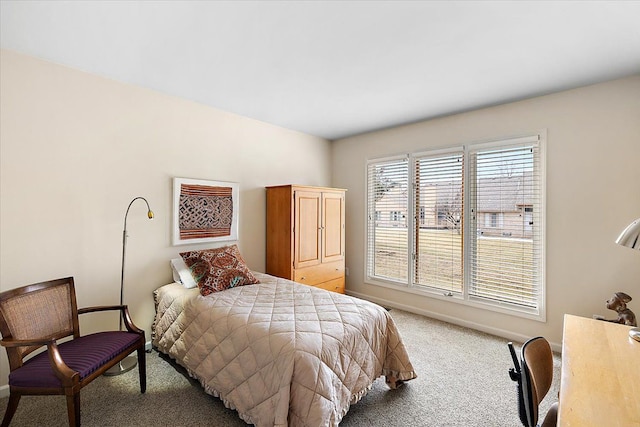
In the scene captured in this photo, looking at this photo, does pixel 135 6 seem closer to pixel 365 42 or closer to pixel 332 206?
pixel 365 42

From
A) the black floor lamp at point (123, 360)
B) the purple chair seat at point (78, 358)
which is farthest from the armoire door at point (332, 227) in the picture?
the purple chair seat at point (78, 358)

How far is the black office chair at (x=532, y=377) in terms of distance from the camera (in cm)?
A: 108

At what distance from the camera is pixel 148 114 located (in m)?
2.81

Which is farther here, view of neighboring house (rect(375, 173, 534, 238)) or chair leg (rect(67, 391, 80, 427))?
view of neighboring house (rect(375, 173, 534, 238))

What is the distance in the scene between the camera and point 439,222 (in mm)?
3666

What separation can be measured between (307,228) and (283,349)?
215 cm

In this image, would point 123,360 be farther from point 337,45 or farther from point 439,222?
point 439,222

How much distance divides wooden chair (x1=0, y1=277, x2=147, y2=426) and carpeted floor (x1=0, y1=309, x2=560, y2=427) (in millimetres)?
213

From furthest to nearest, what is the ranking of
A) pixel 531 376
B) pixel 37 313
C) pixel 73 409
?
pixel 37 313 → pixel 73 409 → pixel 531 376

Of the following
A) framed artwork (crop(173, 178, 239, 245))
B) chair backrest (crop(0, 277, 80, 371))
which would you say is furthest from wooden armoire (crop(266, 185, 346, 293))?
chair backrest (crop(0, 277, 80, 371))

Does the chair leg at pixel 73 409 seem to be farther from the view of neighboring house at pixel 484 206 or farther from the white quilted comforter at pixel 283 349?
the view of neighboring house at pixel 484 206

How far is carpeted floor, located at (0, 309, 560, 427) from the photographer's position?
73.9 inches

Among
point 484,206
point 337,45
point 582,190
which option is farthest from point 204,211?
point 582,190

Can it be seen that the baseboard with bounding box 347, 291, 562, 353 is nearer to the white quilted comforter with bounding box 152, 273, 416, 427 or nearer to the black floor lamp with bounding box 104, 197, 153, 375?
the white quilted comforter with bounding box 152, 273, 416, 427
